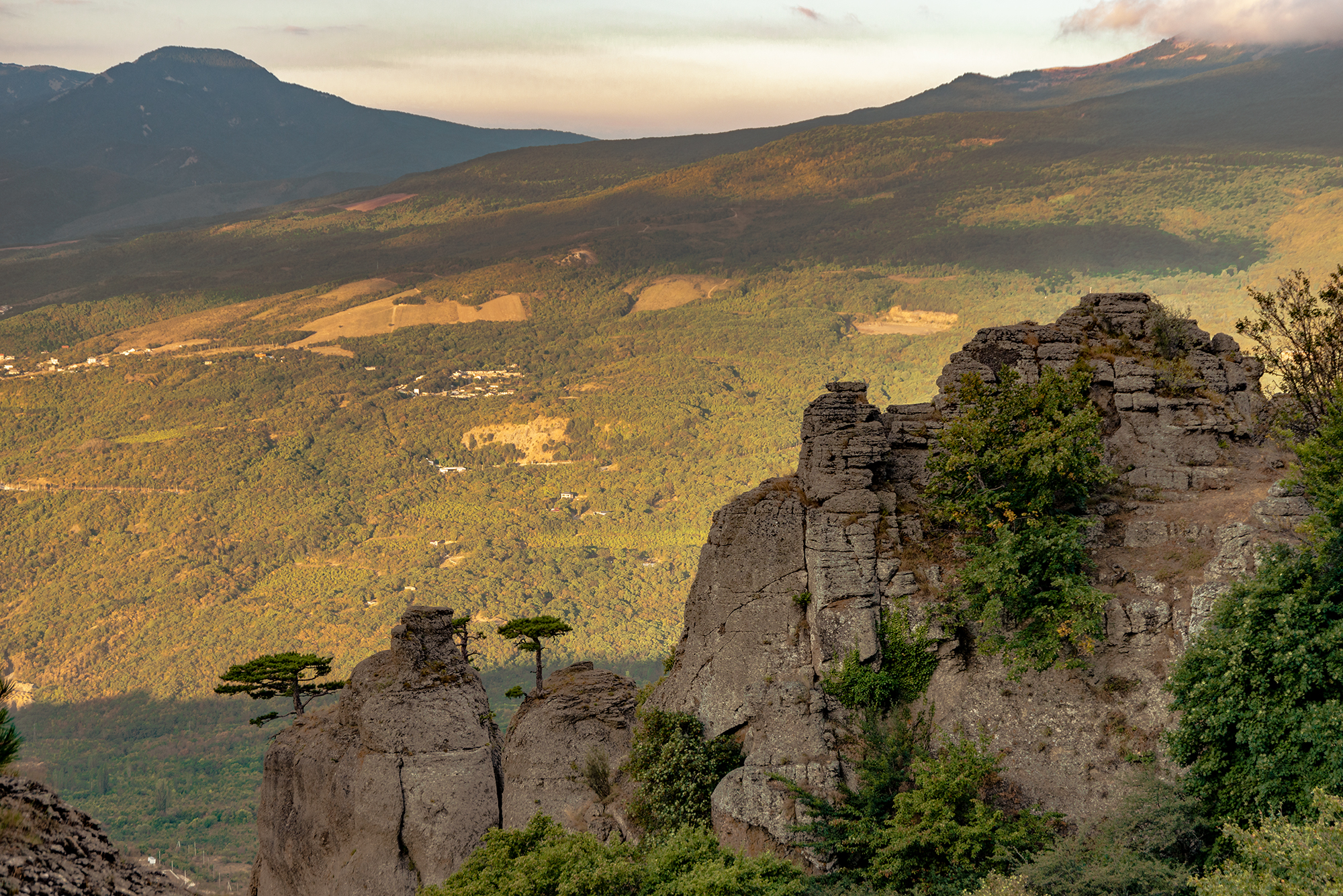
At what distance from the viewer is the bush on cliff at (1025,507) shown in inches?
1459

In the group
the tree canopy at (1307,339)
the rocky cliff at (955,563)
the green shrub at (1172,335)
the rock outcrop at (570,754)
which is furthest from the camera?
the green shrub at (1172,335)

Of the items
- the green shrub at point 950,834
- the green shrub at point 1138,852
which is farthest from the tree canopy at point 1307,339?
the green shrub at point 950,834

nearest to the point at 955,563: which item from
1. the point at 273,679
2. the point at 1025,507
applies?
the point at 1025,507

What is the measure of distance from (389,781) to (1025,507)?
27.5 metres

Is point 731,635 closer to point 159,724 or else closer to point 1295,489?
point 1295,489

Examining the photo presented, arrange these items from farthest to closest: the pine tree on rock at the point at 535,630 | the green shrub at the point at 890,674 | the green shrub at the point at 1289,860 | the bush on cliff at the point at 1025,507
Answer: the pine tree on rock at the point at 535,630 → the green shrub at the point at 890,674 → the bush on cliff at the point at 1025,507 → the green shrub at the point at 1289,860

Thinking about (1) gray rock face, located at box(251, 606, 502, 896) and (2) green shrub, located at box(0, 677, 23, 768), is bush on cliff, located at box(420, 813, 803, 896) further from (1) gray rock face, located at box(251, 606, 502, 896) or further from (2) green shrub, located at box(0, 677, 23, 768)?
(2) green shrub, located at box(0, 677, 23, 768)

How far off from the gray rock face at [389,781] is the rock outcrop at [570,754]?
165 cm

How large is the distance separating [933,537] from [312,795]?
28.0 m

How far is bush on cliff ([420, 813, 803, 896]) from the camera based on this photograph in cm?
3086

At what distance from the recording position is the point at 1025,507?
39.2 metres

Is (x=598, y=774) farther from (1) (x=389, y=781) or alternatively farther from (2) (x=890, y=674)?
(2) (x=890, y=674)

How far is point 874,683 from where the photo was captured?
126ft

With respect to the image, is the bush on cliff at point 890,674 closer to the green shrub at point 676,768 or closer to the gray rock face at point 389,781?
the green shrub at point 676,768
